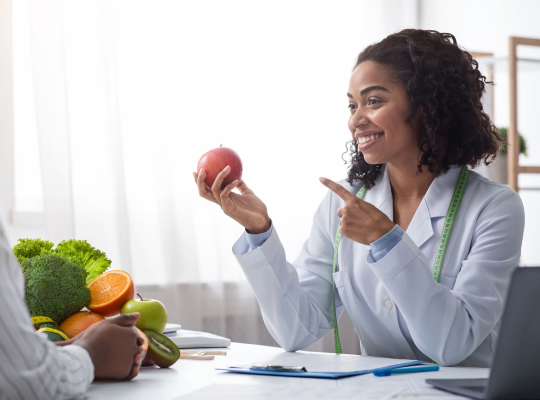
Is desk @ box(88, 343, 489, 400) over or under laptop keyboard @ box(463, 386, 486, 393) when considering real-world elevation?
under

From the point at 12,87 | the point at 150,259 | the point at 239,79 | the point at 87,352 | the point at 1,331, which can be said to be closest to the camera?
the point at 1,331

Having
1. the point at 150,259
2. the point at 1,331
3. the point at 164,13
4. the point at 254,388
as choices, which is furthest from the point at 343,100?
the point at 1,331

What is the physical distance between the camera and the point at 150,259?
8.49 ft

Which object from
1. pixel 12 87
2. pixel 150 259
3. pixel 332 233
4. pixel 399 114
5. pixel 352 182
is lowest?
pixel 150 259

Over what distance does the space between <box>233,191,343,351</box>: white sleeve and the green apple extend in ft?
0.95

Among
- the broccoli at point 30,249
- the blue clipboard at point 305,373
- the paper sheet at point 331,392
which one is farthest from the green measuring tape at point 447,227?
the broccoli at point 30,249

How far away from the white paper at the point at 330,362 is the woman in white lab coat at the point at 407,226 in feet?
0.40

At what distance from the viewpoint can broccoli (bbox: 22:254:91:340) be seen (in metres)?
1.19

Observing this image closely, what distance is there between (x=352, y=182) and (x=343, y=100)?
1.42 metres

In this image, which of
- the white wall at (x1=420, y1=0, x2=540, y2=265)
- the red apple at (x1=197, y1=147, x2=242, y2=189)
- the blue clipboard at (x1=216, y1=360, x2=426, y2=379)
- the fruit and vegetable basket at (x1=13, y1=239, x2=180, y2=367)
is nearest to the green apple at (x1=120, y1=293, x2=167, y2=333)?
the fruit and vegetable basket at (x1=13, y1=239, x2=180, y2=367)

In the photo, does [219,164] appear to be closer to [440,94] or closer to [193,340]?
[193,340]

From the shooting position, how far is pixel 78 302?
1.22 m

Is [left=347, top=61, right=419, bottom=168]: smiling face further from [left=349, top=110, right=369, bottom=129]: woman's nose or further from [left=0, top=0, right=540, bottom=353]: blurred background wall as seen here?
[left=0, top=0, right=540, bottom=353]: blurred background wall

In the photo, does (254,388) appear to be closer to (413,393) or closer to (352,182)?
(413,393)
